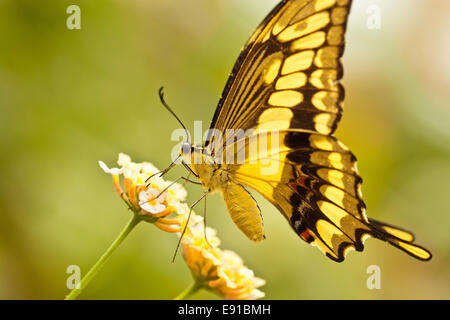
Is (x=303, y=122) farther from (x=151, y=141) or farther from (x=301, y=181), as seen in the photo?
(x=151, y=141)

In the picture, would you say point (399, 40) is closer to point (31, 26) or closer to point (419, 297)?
point (419, 297)

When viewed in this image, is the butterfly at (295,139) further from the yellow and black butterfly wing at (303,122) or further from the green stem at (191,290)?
the green stem at (191,290)

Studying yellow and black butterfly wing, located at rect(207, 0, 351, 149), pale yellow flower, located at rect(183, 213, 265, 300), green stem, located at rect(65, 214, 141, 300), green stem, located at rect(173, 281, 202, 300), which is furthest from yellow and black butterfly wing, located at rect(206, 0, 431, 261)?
green stem, located at rect(65, 214, 141, 300)

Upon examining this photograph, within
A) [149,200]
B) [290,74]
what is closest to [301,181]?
[290,74]

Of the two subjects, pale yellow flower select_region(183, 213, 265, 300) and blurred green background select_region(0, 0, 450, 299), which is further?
blurred green background select_region(0, 0, 450, 299)

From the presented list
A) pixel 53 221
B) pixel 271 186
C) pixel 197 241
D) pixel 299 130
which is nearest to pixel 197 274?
pixel 197 241

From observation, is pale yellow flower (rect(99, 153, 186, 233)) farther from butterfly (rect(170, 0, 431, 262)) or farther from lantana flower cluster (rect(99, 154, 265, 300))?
butterfly (rect(170, 0, 431, 262))
